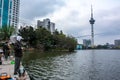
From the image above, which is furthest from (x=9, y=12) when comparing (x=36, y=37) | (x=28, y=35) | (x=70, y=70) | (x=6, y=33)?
(x=70, y=70)

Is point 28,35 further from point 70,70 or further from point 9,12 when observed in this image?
point 70,70

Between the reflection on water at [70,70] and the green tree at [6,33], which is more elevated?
A: the green tree at [6,33]

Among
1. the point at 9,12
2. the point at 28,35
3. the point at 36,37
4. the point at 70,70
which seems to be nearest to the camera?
the point at 70,70

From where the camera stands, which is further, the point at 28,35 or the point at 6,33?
the point at 28,35

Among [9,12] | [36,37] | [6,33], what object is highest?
[9,12]

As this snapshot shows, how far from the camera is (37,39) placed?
72.9 m

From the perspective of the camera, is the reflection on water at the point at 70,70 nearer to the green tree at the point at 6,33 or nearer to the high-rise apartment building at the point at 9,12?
the green tree at the point at 6,33

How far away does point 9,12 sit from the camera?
358ft

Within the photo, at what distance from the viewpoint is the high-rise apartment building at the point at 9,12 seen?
9894 cm

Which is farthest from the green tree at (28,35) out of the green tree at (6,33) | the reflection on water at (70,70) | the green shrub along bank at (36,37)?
the reflection on water at (70,70)

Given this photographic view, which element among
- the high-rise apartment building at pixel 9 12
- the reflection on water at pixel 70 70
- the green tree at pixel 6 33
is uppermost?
the high-rise apartment building at pixel 9 12

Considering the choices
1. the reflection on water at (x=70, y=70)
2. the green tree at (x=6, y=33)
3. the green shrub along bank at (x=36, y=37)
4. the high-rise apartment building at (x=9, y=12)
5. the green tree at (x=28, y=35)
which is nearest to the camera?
the reflection on water at (x=70, y=70)

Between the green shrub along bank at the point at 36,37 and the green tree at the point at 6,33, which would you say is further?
the green shrub along bank at the point at 36,37

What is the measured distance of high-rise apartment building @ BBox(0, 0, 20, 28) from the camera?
9894 centimetres
